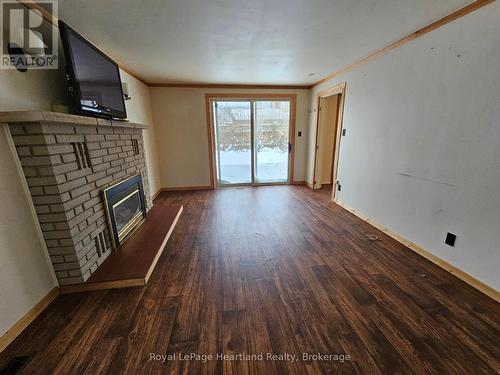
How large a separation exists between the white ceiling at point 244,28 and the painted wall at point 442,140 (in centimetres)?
29

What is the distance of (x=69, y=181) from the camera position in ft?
5.18

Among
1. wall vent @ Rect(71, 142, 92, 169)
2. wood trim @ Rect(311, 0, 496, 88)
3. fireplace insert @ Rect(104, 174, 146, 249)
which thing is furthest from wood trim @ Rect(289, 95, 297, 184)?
wall vent @ Rect(71, 142, 92, 169)

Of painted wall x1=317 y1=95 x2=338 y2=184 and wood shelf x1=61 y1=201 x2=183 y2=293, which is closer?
wood shelf x1=61 y1=201 x2=183 y2=293

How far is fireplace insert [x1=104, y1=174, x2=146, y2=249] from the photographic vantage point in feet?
6.82

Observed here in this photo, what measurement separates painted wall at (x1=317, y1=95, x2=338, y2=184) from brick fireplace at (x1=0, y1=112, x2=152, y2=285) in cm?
396

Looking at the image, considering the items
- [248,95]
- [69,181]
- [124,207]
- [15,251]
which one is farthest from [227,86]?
[15,251]

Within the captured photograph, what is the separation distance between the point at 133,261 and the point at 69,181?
2.95 feet

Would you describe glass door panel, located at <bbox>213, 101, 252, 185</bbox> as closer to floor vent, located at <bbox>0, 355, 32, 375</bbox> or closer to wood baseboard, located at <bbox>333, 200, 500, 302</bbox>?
wood baseboard, located at <bbox>333, 200, 500, 302</bbox>

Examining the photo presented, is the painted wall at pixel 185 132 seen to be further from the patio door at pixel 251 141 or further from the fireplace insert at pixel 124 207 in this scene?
the fireplace insert at pixel 124 207

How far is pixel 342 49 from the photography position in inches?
100

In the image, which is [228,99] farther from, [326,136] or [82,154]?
[82,154]

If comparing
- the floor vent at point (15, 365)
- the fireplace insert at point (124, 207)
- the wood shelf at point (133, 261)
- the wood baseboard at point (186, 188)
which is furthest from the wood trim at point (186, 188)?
the floor vent at point (15, 365)

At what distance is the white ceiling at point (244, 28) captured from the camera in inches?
63.6

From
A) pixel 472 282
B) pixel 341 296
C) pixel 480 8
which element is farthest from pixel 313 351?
pixel 480 8
